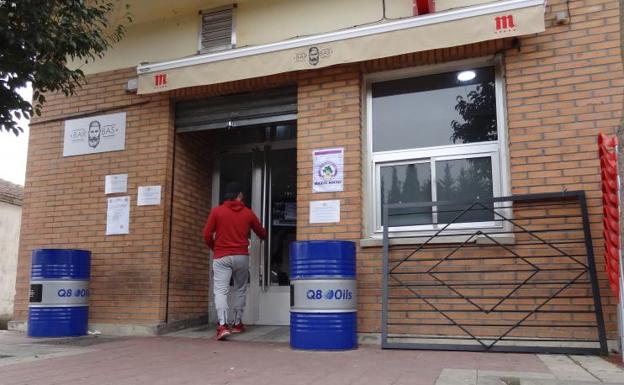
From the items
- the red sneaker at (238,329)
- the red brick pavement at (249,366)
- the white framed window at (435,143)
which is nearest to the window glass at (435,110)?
the white framed window at (435,143)

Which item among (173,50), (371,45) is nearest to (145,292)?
(173,50)

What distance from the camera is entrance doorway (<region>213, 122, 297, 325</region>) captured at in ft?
25.9

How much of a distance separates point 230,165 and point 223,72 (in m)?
2.06

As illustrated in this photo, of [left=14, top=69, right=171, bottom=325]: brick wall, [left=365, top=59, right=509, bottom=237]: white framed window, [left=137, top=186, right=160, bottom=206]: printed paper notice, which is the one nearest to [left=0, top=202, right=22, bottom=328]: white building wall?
[left=14, top=69, right=171, bottom=325]: brick wall

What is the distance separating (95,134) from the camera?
796 cm

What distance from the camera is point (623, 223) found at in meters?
3.27

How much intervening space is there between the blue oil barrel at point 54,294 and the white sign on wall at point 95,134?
1.61 meters

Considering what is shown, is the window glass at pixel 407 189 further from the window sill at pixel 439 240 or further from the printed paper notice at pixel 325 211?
the printed paper notice at pixel 325 211

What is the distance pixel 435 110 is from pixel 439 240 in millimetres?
1624

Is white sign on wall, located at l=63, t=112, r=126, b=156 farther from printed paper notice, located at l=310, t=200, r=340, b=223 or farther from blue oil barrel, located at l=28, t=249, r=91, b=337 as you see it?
printed paper notice, located at l=310, t=200, r=340, b=223

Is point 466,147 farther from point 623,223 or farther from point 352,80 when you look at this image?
point 623,223

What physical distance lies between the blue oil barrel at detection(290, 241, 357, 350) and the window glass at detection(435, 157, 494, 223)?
1298mm

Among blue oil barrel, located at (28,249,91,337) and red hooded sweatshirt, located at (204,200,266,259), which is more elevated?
red hooded sweatshirt, located at (204,200,266,259)

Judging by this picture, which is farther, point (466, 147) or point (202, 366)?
point (466, 147)
